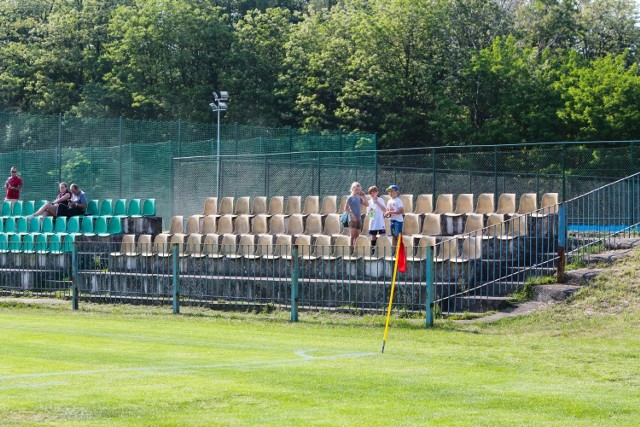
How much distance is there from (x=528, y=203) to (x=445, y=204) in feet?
6.44

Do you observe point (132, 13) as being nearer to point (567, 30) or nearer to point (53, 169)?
point (567, 30)

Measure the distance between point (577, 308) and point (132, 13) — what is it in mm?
51025

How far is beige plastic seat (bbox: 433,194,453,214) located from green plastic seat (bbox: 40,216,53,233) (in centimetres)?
1141

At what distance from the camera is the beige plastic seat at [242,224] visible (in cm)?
2755

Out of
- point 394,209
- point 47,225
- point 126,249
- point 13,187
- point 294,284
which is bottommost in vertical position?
point 294,284

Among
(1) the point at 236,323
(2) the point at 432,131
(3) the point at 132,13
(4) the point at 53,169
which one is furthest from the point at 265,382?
(3) the point at 132,13

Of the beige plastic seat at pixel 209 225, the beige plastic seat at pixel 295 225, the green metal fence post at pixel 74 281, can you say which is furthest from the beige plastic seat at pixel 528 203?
the green metal fence post at pixel 74 281

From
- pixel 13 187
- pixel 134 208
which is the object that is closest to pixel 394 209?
pixel 134 208

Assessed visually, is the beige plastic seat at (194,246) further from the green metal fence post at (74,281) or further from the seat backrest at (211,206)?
the green metal fence post at (74,281)

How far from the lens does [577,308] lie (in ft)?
66.1

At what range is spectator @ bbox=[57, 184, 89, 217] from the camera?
30672mm

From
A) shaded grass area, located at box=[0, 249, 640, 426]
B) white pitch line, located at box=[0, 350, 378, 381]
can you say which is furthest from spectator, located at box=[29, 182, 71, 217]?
white pitch line, located at box=[0, 350, 378, 381]

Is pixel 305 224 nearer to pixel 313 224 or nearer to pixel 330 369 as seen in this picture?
pixel 313 224

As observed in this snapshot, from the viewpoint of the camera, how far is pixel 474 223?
77.3ft
